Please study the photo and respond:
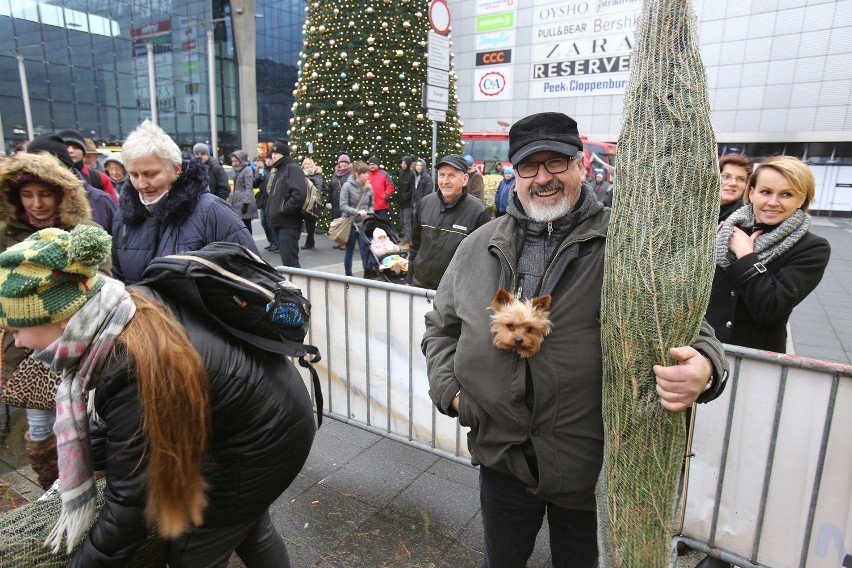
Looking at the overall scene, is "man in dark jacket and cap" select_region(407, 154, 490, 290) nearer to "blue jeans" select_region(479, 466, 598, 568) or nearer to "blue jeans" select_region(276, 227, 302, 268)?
"blue jeans" select_region(479, 466, 598, 568)

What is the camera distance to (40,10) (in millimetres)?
28703

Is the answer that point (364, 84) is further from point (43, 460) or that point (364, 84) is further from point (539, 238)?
point (539, 238)

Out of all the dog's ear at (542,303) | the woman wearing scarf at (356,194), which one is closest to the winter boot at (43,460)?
the dog's ear at (542,303)

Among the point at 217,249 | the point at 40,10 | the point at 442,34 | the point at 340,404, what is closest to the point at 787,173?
the point at 217,249

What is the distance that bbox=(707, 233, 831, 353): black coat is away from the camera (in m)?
2.34

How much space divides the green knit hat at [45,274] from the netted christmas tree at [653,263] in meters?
1.37

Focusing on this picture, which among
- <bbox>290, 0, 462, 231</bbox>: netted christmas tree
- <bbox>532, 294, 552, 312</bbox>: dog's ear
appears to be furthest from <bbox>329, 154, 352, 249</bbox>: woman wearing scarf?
<bbox>532, 294, 552, 312</bbox>: dog's ear

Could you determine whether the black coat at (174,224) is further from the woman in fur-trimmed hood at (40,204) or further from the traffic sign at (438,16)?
the traffic sign at (438,16)

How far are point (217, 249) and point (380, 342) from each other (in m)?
1.75

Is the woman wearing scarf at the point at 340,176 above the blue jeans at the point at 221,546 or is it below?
above

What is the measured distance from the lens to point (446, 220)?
4.46 metres

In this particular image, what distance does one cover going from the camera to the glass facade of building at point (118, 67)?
28391 millimetres

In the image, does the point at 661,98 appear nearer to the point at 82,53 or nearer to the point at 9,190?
the point at 9,190

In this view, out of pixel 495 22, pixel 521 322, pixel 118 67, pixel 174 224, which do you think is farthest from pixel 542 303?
pixel 118 67
